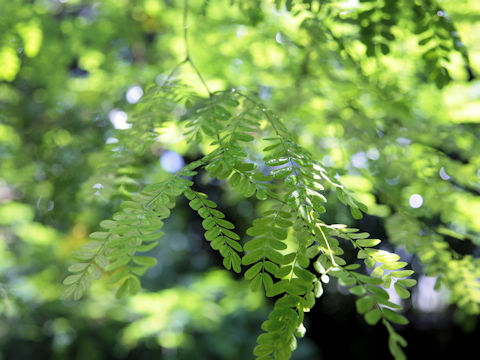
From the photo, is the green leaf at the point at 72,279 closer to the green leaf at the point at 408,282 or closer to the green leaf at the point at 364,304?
the green leaf at the point at 364,304

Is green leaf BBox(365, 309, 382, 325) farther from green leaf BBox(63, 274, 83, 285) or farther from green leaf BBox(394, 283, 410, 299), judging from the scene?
green leaf BBox(63, 274, 83, 285)

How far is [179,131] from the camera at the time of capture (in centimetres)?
213

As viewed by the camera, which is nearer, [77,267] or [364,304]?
[364,304]

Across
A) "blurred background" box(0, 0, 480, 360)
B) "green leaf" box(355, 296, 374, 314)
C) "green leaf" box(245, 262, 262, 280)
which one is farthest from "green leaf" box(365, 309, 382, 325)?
"blurred background" box(0, 0, 480, 360)

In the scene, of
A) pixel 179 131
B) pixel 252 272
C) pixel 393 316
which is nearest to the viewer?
pixel 393 316

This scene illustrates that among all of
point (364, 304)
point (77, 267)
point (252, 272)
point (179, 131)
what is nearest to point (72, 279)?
point (77, 267)

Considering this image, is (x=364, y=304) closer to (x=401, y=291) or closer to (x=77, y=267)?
(x=401, y=291)

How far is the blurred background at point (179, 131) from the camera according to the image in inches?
63.1

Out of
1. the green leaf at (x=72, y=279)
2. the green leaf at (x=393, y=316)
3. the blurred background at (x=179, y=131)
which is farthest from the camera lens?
the blurred background at (x=179, y=131)

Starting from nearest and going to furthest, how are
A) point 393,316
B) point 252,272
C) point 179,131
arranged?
point 393,316 → point 252,272 → point 179,131

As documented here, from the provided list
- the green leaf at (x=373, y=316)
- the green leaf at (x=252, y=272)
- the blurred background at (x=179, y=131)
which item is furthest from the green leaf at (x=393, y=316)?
the blurred background at (x=179, y=131)

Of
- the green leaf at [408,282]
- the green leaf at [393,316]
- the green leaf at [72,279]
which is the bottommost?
the green leaf at [72,279]

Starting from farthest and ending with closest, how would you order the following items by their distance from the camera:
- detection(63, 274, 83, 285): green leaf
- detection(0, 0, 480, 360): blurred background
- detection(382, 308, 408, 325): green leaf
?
detection(0, 0, 480, 360): blurred background, detection(63, 274, 83, 285): green leaf, detection(382, 308, 408, 325): green leaf

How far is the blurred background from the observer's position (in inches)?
63.1
